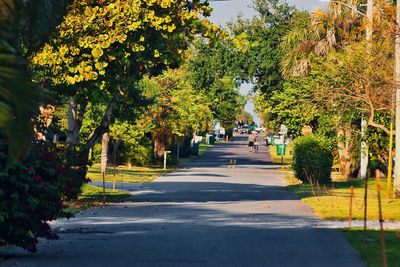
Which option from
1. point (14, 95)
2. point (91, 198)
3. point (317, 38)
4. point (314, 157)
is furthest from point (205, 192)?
point (14, 95)

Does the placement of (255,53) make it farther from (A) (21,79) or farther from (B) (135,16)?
(A) (21,79)

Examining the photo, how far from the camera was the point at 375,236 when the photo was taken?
13.7m

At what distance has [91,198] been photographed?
23922mm

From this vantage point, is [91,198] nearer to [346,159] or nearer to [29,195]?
[29,195]

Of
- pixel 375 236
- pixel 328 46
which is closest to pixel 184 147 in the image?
pixel 328 46

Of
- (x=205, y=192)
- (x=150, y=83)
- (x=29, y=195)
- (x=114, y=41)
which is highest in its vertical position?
(x=150, y=83)

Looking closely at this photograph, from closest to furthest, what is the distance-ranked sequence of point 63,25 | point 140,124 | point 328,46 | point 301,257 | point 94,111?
point 301,257 → point 63,25 → point 94,111 → point 328,46 → point 140,124

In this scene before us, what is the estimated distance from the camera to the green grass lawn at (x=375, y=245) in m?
10.7

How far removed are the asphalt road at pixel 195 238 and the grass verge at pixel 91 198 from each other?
0.77 metres

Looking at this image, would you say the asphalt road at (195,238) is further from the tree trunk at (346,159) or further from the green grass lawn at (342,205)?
the tree trunk at (346,159)

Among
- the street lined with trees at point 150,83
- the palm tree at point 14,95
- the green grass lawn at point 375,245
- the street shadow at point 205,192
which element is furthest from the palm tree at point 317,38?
the palm tree at point 14,95

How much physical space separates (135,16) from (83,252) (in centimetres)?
955

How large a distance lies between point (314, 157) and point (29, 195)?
23.4 m

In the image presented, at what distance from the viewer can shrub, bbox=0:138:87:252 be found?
394 inches
